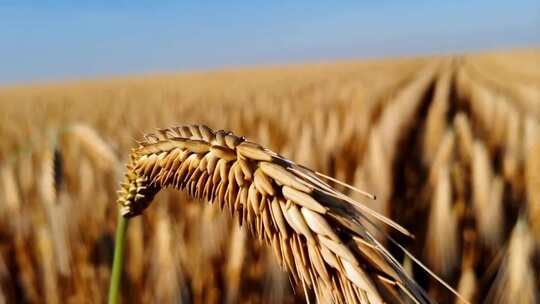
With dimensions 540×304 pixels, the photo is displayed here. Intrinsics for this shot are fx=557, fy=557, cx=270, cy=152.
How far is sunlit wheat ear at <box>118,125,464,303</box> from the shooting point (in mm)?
277

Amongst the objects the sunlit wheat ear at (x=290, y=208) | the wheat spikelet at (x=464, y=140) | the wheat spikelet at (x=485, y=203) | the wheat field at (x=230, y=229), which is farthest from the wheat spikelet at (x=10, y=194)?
the wheat spikelet at (x=464, y=140)

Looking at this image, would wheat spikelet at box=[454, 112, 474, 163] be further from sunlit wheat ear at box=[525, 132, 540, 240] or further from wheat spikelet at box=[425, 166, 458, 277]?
wheat spikelet at box=[425, 166, 458, 277]

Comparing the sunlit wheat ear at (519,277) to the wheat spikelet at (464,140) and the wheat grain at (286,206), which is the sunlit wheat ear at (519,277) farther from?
the wheat spikelet at (464,140)

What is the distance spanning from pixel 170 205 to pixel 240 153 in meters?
1.18

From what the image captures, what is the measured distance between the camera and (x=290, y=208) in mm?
304

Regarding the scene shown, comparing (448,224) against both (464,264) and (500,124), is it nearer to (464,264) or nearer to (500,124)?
(464,264)

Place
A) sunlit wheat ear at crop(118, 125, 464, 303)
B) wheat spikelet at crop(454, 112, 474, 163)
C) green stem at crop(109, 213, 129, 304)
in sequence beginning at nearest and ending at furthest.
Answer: sunlit wheat ear at crop(118, 125, 464, 303)
green stem at crop(109, 213, 129, 304)
wheat spikelet at crop(454, 112, 474, 163)

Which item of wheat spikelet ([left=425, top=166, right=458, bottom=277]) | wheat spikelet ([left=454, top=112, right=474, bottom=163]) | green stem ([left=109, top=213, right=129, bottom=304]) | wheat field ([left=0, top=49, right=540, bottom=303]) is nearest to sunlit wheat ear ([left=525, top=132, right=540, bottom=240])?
wheat field ([left=0, top=49, right=540, bottom=303])

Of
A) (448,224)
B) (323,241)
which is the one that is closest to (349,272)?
(323,241)

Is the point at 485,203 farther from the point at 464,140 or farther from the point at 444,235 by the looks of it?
the point at 464,140

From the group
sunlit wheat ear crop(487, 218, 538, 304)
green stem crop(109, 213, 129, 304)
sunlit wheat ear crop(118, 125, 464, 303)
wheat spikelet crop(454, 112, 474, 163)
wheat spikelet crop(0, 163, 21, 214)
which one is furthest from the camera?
wheat spikelet crop(454, 112, 474, 163)

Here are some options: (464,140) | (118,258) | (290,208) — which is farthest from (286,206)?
(464,140)

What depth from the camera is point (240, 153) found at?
1.08 ft

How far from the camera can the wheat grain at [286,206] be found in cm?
28
